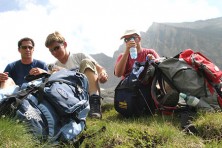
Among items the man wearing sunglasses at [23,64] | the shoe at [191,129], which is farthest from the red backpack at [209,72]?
the man wearing sunglasses at [23,64]

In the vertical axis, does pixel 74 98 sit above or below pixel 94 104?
above

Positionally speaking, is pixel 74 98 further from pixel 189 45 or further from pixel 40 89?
pixel 189 45

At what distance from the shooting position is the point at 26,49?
23.4ft

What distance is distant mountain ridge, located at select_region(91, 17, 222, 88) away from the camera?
122 m

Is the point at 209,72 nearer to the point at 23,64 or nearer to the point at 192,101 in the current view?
the point at 192,101

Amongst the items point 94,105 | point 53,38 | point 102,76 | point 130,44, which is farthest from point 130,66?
point 53,38

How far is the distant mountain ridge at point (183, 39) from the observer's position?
4783 inches

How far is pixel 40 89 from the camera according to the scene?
4.03m

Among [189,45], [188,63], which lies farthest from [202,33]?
[188,63]

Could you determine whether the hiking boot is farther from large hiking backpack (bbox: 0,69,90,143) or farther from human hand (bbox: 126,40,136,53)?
large hiking backpack (bbox: 0,69,90,143)

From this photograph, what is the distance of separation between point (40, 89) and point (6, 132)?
81 centimetres

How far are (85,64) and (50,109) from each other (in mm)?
2382

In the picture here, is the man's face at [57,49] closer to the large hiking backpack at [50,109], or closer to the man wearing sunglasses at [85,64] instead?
the man wearing sunglasses at [85,64]

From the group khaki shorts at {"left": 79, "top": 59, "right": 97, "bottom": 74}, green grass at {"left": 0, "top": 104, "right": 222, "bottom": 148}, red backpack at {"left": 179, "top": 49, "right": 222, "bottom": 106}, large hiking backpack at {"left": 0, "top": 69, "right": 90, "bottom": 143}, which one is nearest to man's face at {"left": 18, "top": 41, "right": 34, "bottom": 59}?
khaki shorts at {"left": 79, "top": 59, "right": 97, "bottom": 74}
